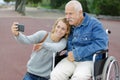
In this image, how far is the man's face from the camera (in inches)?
181

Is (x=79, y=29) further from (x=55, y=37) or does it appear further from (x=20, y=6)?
(x=20, y=6)

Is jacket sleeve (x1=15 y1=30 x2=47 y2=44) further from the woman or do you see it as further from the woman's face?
the woman's face

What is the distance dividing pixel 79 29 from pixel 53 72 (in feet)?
1.97

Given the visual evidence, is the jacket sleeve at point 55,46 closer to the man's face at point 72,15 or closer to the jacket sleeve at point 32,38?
the jacket sleeve at point 32,38

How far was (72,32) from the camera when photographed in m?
4.86

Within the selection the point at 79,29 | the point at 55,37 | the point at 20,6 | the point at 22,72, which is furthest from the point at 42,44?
the point at 20,6

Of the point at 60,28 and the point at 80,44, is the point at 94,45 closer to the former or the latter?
the point at 80,44

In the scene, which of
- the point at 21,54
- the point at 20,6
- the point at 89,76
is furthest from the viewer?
the point at 20,6

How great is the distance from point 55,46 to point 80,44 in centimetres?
31

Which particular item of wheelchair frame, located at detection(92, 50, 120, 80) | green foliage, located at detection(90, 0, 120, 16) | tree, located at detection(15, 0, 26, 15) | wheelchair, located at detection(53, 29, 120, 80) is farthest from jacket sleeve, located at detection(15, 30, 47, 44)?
tree, located at detection(15, 0, 26, 15)

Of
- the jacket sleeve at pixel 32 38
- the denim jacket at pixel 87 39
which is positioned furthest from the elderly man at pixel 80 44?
the jacket sleeve at pixel 32 38

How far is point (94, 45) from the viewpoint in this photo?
468 cm

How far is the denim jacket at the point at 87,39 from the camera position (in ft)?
15.3

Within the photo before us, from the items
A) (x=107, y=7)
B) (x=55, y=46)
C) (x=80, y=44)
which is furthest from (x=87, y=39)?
(x=107, y=7)
